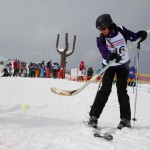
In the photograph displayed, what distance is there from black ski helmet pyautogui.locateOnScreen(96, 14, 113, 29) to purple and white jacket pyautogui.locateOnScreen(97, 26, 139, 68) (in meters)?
0.19

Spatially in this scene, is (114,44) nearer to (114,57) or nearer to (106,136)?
(114,57)

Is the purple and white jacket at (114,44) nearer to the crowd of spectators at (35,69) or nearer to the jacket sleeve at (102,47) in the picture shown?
the jacket sleeve at (102,47)

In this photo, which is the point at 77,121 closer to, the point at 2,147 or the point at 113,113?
the point at 113,113

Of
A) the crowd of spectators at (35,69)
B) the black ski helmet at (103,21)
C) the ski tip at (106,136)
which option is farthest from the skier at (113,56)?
the crowd of spectators at (35,69)

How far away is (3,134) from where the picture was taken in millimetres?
3969

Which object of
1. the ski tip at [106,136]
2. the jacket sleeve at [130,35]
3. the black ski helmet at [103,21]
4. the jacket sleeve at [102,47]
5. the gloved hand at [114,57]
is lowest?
the ski tip at [106,136]

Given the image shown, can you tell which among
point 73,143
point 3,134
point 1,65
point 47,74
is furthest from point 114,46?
point 1,65

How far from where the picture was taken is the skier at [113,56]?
4.75 metres

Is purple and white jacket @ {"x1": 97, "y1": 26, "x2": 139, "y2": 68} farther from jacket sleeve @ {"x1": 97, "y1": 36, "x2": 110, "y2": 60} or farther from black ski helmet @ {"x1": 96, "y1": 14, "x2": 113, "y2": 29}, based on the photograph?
black ski helmet @ {"x1": 96, "y1": 14, "x2": 113, "y2": 29}

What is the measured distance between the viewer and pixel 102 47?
4.80 metres

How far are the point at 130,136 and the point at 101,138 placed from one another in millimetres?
540

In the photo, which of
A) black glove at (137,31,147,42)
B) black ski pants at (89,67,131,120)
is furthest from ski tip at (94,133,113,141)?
black glove at (137,31,147,42)

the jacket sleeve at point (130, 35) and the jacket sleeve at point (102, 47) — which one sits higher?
the jacket sleeve at point (130, 35)

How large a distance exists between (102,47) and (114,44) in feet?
0.77
